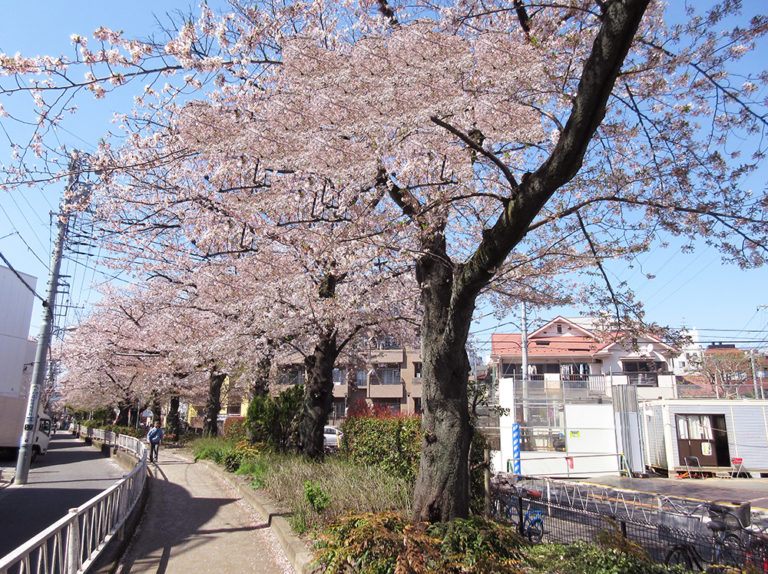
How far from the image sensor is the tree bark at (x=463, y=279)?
398 cm

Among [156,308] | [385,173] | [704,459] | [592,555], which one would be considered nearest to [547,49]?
[385,173]

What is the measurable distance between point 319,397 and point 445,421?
6.94m

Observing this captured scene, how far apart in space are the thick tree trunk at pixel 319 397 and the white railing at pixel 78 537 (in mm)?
4236

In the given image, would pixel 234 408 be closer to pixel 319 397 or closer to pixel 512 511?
pixel 319 397

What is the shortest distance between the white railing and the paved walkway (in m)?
0.53

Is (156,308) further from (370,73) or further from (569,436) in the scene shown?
(569,436)

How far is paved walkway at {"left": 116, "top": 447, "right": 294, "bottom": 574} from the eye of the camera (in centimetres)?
654

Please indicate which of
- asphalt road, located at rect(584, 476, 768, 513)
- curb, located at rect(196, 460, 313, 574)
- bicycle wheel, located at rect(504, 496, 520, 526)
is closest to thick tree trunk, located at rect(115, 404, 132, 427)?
curb, located at rect(196, 460, 313, 574)

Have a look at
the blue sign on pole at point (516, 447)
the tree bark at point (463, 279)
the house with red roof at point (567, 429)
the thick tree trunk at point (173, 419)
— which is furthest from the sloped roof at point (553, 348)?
the tree bark at point (463, 279)

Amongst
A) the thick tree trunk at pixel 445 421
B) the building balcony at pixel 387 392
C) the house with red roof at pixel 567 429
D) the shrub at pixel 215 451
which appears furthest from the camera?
the building balcony at pixel 387 392

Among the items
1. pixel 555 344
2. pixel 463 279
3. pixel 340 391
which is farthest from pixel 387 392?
pixel 463 279

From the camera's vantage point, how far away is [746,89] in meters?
5.73

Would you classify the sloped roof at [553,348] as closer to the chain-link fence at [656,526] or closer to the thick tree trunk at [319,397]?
the chain-link fence at [656,526]

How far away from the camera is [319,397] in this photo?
12477 mm
